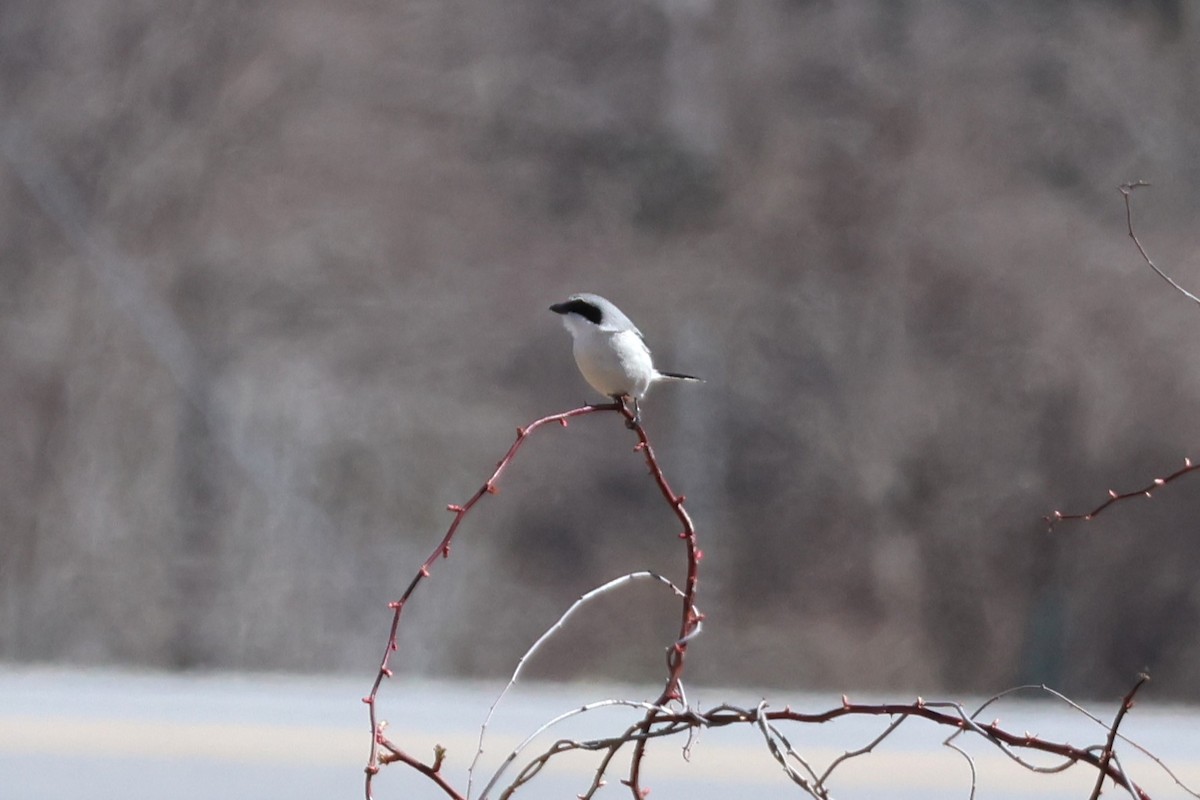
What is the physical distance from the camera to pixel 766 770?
560cm

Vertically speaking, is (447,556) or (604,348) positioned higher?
(604,348)

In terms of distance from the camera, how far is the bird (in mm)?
2410

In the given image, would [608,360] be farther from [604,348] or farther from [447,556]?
[447,556]

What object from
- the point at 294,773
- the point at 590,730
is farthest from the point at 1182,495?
the point at 294,773

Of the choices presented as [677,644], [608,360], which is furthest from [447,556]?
[608,360]

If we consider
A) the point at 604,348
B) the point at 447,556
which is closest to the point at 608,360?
the point at 604,348

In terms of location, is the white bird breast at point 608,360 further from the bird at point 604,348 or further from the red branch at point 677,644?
the red branch at point 677,644

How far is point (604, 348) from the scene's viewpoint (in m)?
2.41

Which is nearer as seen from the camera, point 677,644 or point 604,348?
point 677,644

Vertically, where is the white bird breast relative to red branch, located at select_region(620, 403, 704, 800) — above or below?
above

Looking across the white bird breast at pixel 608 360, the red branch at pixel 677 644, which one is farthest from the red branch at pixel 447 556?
the white bird breast at pixel 608 360

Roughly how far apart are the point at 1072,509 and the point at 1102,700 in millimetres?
1311

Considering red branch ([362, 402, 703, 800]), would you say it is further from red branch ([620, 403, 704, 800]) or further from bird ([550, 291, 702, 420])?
bird ([550, 291, 702, 420])

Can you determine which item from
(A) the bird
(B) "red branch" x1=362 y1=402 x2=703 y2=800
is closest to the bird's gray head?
(A) the bird
